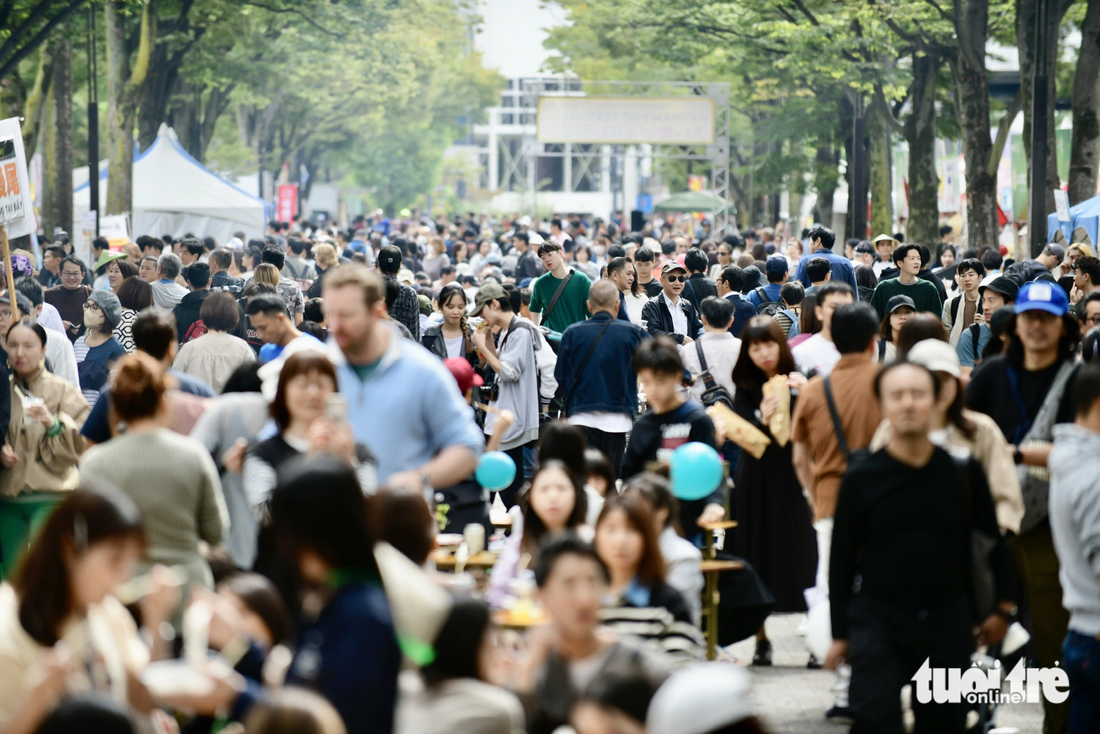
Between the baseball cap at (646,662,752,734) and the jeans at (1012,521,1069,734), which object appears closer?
the baseball cap at (646,662,752,734)

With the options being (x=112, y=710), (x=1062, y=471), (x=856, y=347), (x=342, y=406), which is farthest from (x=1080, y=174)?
(x=112, y=710)

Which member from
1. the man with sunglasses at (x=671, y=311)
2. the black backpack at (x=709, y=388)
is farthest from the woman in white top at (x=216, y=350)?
the man with sunglasses at (x=671, y=311)

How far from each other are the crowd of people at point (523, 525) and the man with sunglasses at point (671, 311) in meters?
1.86

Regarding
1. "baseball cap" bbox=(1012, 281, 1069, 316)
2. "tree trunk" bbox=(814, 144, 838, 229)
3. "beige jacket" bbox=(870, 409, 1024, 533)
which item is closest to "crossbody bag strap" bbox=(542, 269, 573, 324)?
"baseball cap" bbox=(1012, 281, 1069, 316)

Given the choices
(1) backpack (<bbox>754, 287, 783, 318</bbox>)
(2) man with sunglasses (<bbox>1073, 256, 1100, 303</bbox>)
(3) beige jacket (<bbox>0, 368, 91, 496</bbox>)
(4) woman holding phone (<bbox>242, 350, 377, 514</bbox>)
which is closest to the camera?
(4) woman holding phone (<bbox>242, 350, 377, 514</bbox>)

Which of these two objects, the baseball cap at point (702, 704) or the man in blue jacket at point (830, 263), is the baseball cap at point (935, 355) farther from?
the man in blue jacket at point (830, 263)

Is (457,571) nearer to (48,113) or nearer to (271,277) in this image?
(271,277)

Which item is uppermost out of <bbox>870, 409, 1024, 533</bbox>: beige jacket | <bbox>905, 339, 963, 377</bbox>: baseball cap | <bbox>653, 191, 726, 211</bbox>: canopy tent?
<bbox>653, 191, 726, 211</bbox>: canopy tent

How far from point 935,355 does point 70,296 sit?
400 inches

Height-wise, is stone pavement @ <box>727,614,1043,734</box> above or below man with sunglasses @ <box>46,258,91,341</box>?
below

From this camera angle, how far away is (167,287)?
12695 mm

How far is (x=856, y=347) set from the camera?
21.5ft

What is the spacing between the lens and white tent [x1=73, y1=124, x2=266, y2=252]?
29.0m

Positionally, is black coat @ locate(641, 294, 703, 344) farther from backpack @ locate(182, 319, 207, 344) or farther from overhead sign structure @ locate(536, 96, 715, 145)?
overhead sign structure @ locate(536, 96, 715, 145)
